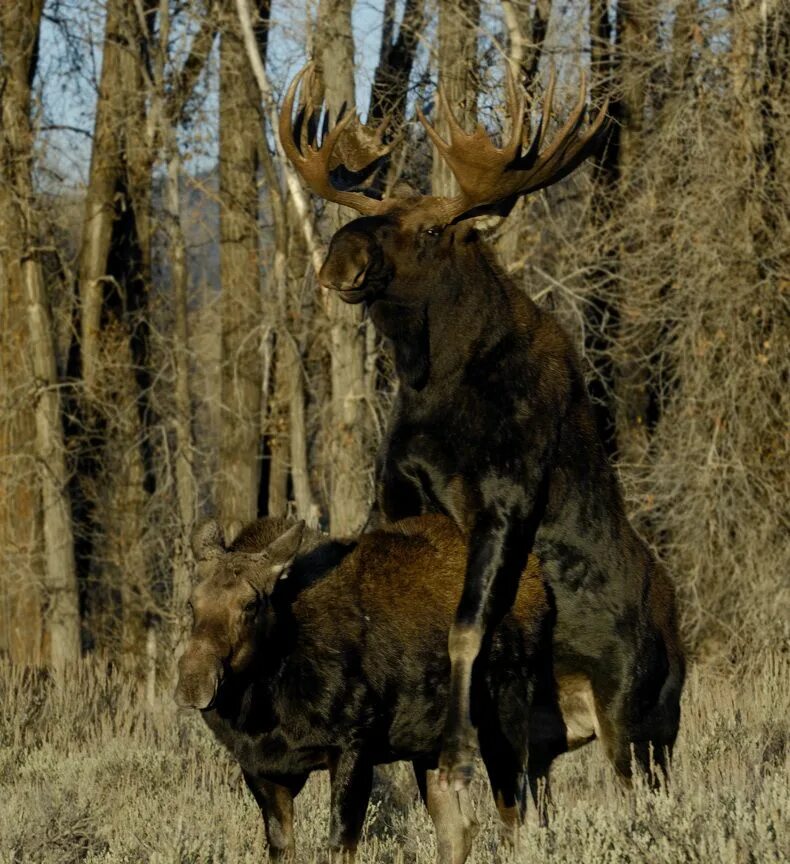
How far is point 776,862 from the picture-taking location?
471 centimetres

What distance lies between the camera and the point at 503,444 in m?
6.25

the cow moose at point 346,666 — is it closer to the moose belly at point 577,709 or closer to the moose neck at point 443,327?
the moose belly at point 577,709

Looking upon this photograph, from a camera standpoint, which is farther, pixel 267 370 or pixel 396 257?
pixel 267 370

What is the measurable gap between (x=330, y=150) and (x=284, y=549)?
2.22 metres

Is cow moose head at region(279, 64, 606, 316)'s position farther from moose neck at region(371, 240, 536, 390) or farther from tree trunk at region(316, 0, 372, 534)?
tree trunk at region(316, 0, 372, 534)

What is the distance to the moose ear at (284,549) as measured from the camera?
5.93 m

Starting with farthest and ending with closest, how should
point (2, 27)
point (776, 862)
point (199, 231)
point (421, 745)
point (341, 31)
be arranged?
point (199, 231), point (2, 27), point (341, 31), point (421, 745), point (776, 862)

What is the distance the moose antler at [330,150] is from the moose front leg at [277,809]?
2563 mm

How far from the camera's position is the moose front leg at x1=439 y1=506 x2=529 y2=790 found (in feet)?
19.5

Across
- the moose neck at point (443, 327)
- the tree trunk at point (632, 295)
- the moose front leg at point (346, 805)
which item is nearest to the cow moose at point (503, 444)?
the moose neck at point (443, 327)

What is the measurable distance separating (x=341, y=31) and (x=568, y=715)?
9.59m

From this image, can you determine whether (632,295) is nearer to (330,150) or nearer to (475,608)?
(330,150)

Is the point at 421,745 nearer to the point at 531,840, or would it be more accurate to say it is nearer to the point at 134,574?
the point at 531,840

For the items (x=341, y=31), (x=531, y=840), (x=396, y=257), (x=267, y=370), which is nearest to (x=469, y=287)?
(x=396, y=257)
